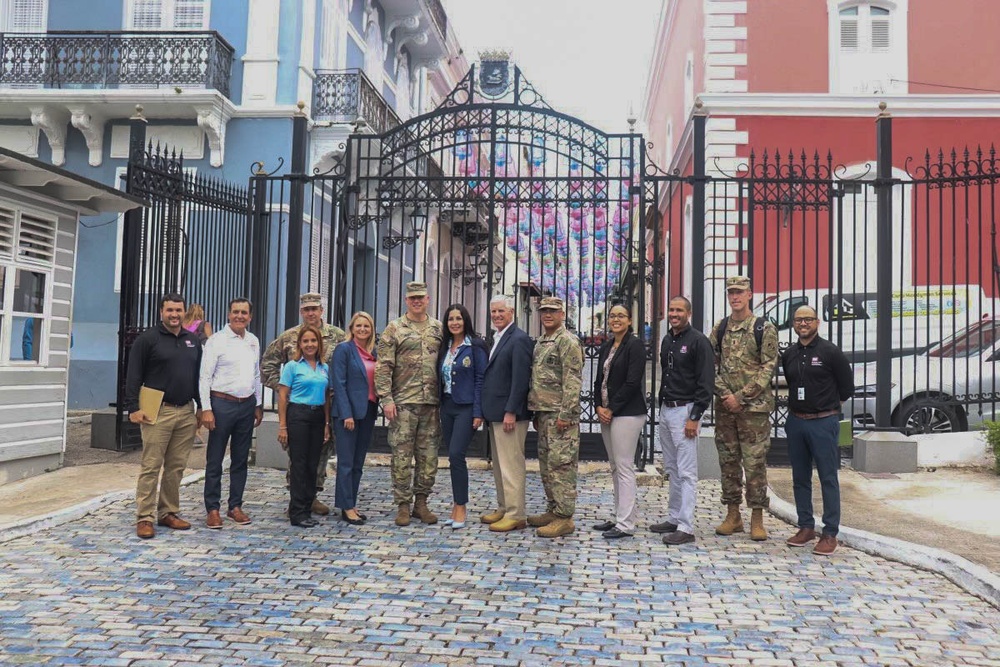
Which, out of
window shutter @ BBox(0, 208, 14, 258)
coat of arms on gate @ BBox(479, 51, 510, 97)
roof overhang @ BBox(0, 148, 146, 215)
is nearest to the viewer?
roof overhang @ BBox(0, 148, 146, 215)

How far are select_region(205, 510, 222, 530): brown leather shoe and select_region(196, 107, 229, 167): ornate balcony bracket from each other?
10334 millimetres

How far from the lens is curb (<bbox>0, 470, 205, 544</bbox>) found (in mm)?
6070

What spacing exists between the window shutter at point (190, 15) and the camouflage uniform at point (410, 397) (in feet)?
38.3

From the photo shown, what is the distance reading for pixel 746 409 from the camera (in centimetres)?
641

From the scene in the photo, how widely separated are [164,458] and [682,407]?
3965 millimetres

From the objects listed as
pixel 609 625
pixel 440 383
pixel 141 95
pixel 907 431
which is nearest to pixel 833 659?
pixel 609 625

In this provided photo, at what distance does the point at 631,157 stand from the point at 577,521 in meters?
4.34

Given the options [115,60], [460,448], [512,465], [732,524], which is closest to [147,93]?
[115,60]

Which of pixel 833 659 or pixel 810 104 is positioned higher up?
pixel 810 104

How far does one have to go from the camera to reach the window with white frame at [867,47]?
57.9 feet

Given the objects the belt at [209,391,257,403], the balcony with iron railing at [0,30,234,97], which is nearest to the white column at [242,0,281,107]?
the balcony with iron railing at [0,30,234,97]

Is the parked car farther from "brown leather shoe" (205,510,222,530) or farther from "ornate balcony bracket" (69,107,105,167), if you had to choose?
"ornate balcony bracket" (69,107,105,167)

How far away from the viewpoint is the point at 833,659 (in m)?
3.92

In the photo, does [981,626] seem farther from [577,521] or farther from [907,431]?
[907,431]
